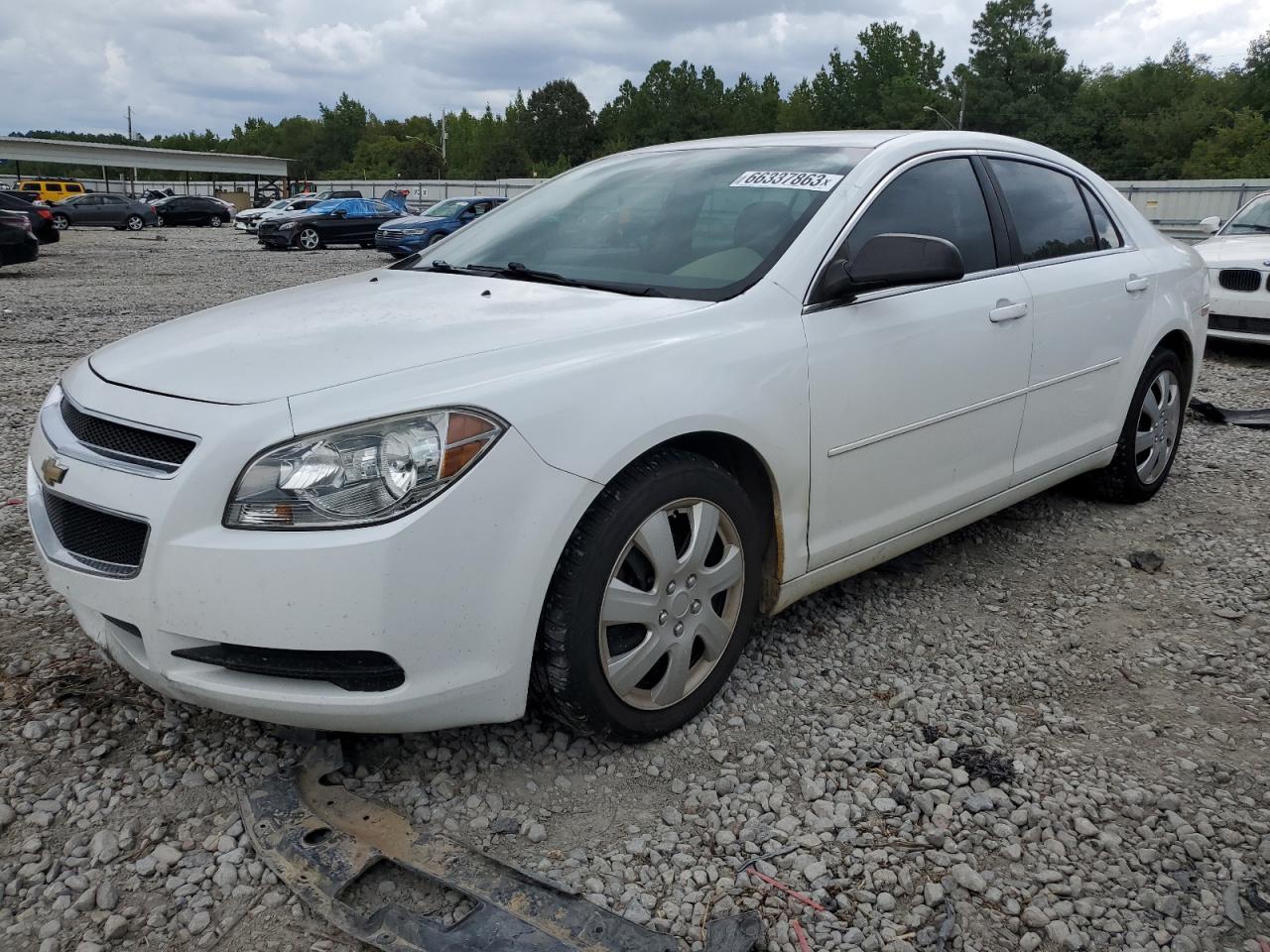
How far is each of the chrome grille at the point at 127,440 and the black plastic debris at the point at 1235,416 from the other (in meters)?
6.36

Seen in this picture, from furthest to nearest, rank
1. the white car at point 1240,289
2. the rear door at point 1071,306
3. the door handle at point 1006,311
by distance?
the white car at point 1240,289
the rear door at point 1071,306
the door handle at point 1006,311

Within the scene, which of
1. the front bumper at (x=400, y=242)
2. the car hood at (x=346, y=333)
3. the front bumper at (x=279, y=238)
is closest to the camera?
the car hood at (x=346, y=333)

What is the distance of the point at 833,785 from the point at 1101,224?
9.44ft

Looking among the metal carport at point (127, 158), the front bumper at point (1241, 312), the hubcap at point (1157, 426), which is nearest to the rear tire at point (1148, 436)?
the hubcap at point (1157, 426)

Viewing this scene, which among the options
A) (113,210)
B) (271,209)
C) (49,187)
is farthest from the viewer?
(49,187)

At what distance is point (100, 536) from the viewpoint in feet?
7.56

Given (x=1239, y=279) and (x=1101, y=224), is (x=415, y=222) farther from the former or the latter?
(x=1101, y=224)

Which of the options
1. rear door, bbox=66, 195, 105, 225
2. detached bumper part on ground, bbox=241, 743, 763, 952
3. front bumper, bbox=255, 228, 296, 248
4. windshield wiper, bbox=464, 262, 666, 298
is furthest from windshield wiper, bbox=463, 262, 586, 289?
rear door, bbox=66, 195, 105, 225

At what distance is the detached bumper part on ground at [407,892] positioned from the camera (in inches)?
79.1

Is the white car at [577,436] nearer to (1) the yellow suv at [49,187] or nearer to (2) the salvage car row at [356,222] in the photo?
(2) the salvage car row at [356,222]

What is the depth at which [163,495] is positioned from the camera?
2141mm

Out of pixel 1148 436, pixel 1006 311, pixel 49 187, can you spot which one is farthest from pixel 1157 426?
pixel 49 187

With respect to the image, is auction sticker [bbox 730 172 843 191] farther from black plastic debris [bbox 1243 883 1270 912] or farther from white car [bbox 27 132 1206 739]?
black plastic debris [bbox 1243 883 1270 912]

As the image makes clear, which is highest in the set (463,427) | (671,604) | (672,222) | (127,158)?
(127,158)
